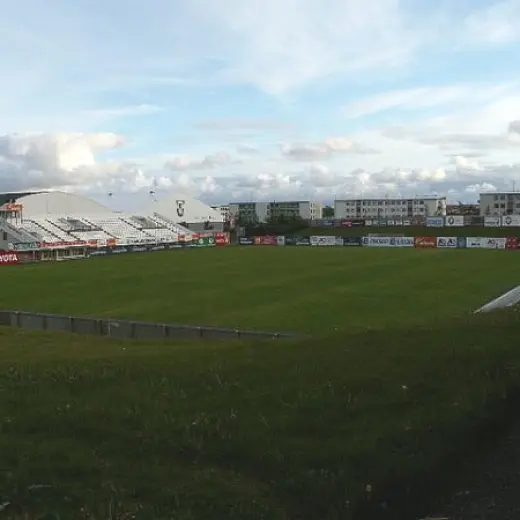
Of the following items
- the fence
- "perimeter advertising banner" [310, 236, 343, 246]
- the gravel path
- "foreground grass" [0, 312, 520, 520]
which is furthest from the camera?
"perimeter advertising banner" [310, 236, 343, 246]

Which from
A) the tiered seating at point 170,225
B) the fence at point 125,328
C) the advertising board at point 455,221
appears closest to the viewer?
the fence at point 125,328

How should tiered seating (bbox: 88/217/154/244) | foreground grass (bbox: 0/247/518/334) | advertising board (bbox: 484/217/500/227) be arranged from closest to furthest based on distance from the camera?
1. foreground grass (bbox: 0/247/518/334)
2. tiered seating (bbox: 88/217/154/244)
3. advertising board (bbox: 484/217/500/227)

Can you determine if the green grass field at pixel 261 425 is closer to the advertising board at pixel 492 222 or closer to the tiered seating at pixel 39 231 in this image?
the tiered seating at pixel 39 231

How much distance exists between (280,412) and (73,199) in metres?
130

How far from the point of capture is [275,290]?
40.8 metres

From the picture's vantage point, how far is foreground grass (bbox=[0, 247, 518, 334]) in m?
30.6

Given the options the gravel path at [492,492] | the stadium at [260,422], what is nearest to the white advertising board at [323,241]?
the stadium at [260,422]

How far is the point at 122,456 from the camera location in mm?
6180

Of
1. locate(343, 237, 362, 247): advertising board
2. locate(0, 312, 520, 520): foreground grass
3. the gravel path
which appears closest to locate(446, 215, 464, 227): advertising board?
locate(343, 237, 362, 247): advertising board

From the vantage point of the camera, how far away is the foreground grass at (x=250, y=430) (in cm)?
548

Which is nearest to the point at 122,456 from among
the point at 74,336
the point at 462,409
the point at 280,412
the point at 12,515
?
the point at 12,515

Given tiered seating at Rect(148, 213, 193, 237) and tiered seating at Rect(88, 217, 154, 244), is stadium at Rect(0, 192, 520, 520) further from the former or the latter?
tiered seating at Rect(148, 213, 193, 237)

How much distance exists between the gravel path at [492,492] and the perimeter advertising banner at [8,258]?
74294mm

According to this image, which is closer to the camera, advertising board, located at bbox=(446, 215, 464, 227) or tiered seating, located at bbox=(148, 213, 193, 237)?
tiered seating, located at bbox=(148, 213, 193, 237)
